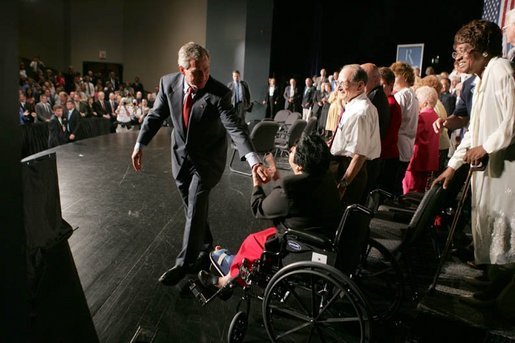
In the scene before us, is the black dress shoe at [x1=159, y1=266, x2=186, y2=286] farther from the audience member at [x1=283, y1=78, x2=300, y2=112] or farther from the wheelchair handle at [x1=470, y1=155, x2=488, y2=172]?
the audience member at [x1=283, y1=78, x2=300, y2=112]

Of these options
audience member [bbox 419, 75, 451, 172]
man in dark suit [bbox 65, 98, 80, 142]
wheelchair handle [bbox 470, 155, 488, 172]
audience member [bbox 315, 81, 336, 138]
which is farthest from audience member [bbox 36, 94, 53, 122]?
wheelchair handle [bbox 470, 155, 488, 172]

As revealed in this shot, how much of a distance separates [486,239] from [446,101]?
12.8ft

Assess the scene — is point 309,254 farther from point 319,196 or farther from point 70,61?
point 70,61

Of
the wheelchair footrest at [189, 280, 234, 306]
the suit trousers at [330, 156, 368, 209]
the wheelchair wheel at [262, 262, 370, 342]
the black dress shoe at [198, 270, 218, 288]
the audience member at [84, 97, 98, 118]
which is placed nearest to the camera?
the wheelchair wheel at [262, 262, 370, 342]

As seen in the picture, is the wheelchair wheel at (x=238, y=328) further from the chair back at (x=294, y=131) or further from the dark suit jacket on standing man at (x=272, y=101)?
the dark suit jacket on standing man at (x=272, y=101)

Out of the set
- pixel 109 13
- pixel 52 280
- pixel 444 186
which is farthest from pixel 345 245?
pixel 109 13

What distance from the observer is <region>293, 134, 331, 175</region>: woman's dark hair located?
1975mm

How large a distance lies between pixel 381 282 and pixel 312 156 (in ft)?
4.21

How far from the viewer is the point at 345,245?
1.98 m

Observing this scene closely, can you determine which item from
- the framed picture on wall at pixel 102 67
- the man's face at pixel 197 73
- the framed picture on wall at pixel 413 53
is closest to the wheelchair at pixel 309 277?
the man's face at pixel 197 73

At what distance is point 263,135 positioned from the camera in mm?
5969

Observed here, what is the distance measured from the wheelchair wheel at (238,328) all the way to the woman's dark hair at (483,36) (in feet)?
5.61

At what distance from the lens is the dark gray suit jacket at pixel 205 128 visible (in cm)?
257

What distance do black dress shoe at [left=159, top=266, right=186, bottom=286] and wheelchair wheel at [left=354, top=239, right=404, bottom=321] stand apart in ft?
3.46
